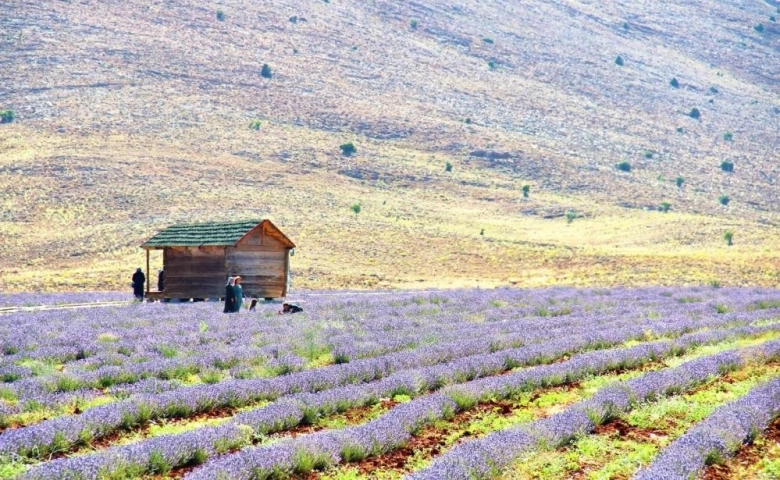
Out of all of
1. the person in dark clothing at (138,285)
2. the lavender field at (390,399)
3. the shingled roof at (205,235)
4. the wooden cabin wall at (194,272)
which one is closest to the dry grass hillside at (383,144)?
the person in dark clothing at (138,285)

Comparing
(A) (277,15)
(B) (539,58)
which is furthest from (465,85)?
(A) (277,15)

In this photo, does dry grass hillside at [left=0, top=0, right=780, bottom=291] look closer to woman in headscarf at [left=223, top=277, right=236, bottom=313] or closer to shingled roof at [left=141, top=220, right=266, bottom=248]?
shingled roof at [left=141, top=220, right=266, bottom=248]

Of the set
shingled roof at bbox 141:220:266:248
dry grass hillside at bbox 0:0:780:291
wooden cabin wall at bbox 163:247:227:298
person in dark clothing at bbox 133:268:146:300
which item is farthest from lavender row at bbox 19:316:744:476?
dry grass hillside at bbox 0:0:780:291

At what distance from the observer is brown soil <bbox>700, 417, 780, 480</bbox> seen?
8258 mm

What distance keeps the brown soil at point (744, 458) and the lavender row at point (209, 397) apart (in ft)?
17.6

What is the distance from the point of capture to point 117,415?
31.7 feet

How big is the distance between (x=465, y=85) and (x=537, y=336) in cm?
8696

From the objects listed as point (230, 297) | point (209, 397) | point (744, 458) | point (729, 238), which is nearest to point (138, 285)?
point (230, 297)

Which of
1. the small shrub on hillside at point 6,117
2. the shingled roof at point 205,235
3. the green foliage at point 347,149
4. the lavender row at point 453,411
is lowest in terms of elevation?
the lavender row at point 453,411

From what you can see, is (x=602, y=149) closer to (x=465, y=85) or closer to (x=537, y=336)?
(x=465, y=85)

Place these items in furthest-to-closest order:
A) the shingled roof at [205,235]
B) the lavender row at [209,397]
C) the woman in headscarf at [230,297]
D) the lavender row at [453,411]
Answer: the shingled roof at [205,235]
the woman in headscarf at [230,297]
the lavender row at [209,397]
the lavender row at [453,411]

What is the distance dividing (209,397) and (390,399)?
2365mm

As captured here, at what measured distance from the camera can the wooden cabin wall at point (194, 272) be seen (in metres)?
31.0

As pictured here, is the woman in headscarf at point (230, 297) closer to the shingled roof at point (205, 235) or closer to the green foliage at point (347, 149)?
the shingled roof at point (205, 235)
